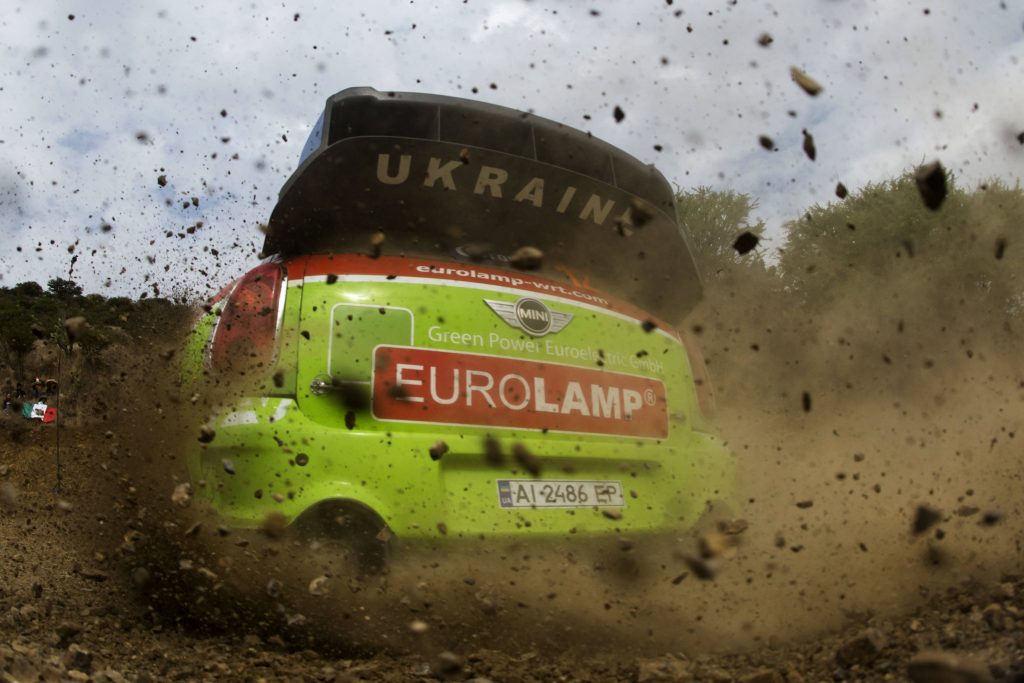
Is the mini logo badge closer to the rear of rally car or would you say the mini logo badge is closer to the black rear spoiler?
the rear of rally car

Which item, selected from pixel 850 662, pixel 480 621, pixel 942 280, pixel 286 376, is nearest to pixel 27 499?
pixel 286 376

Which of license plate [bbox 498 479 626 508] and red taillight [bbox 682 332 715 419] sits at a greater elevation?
red taillight [bbox 682 332 715 419]

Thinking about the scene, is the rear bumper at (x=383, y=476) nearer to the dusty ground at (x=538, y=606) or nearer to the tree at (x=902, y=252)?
the dusty ground at (x=538, y=606)

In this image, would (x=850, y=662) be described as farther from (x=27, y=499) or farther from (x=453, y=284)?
(x=27, y=499)

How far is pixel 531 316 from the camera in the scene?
9.66ft

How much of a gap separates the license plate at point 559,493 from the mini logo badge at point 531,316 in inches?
22.9

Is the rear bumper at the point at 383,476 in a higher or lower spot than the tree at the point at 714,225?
lower

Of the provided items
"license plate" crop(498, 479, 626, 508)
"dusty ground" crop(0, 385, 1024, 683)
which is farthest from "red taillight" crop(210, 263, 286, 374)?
"license plate" crop(498, 479, 626, 508)

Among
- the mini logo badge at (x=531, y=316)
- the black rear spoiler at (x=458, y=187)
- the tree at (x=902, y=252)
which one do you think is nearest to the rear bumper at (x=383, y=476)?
the mini logo badge at (x=531, y=316)

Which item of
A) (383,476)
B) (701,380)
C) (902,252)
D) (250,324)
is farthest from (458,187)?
(902,252)

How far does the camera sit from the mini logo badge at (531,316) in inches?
114

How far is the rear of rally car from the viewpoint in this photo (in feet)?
8.34

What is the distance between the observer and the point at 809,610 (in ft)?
8.12

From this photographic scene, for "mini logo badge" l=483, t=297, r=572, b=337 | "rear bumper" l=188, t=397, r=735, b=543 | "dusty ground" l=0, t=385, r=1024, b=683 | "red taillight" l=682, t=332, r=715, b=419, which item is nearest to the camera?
"dusty ground" l=0, t=385, r=1024, b=683
